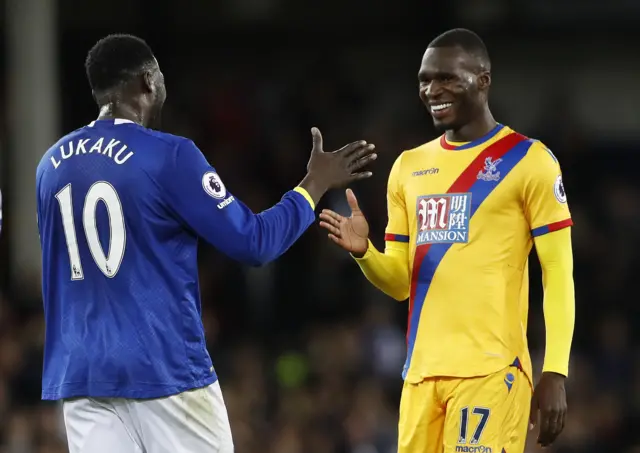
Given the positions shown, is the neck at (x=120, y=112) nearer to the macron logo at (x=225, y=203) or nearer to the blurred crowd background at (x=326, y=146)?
the macron logo at (x=225, y=203)

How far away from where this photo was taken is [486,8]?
15.0 meters

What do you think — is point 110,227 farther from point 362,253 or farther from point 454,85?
point 454,85

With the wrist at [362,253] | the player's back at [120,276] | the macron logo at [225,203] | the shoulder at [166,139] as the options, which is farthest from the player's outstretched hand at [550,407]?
the shoulder at [166,139]

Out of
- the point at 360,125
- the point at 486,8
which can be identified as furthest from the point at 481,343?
the point at 486,8

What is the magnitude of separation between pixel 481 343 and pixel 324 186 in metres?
0.91

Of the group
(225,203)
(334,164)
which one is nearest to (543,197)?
(334,164)

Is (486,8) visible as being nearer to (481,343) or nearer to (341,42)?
(341,42)

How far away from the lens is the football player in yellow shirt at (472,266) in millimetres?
5195

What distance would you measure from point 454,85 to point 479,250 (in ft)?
2.30

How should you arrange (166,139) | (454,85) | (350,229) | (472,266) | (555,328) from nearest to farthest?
(166,139)
(555,328)
(472,266)
(454,85)
(350,229)

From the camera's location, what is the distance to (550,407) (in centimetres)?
506

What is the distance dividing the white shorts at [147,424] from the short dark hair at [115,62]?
4.01 feet

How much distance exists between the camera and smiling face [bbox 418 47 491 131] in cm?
546

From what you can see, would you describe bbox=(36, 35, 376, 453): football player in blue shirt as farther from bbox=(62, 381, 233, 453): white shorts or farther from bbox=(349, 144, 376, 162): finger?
bbox=(349, 144, 376, 162): finger
